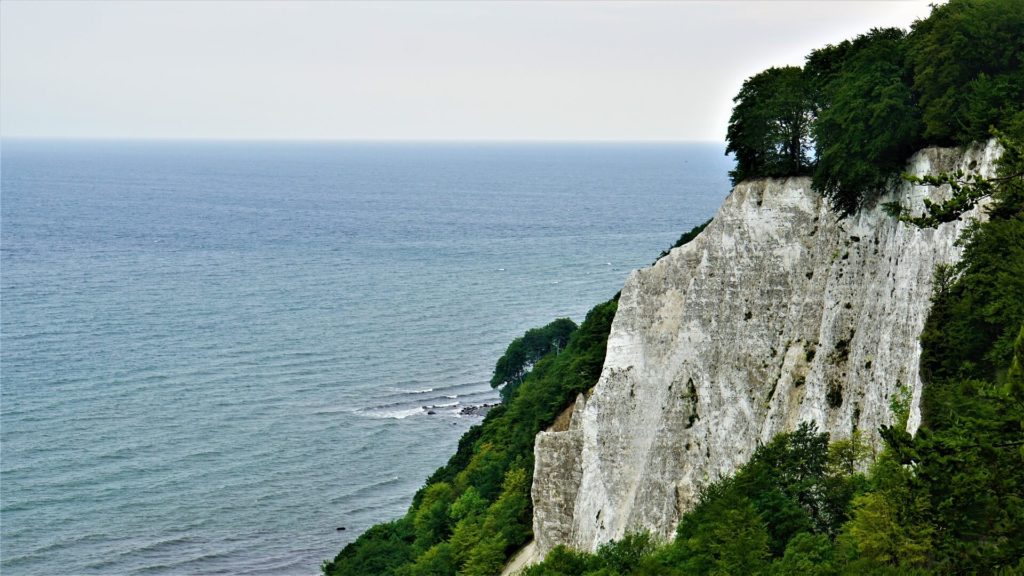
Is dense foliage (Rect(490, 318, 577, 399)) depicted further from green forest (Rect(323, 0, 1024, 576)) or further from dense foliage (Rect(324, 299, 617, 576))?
green forest (Rect(323, 0, 1024, 576))

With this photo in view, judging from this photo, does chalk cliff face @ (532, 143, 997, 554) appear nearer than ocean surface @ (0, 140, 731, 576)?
Yes

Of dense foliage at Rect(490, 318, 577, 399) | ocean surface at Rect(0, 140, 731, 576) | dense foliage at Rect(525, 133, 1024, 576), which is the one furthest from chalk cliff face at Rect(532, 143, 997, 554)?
dense foliage at Rect(490, 318, 577, 399)

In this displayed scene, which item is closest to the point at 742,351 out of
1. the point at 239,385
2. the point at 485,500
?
the point at 485,500

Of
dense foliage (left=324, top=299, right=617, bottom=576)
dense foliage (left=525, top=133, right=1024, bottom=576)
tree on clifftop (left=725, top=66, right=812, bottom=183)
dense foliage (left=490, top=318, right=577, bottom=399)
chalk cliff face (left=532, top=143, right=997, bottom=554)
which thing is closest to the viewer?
dense foliage (left=525, top=133, right=1024, bottom=576)

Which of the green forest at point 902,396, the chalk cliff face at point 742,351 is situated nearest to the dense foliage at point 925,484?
the green forest at point 902,396

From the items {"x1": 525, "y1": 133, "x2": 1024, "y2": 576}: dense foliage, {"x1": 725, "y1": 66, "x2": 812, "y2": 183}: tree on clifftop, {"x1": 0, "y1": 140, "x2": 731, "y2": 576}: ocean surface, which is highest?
{"x1": 725, "y1": 66, "x2": 812, "y2": 183}: tree on clifftop

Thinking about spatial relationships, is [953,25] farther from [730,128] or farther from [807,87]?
[730,128]
